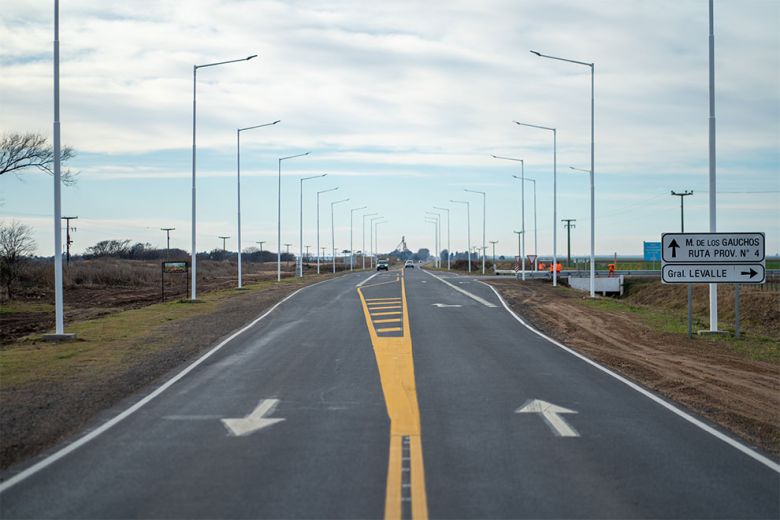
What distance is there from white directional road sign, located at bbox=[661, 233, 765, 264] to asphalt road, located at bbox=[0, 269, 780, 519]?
21.7 ft

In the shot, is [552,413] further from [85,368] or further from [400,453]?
[85,368]

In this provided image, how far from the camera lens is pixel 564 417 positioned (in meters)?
10.3

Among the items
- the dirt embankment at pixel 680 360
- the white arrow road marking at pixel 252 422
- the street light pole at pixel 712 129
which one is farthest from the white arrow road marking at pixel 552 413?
the street light pole at pixel 712 129

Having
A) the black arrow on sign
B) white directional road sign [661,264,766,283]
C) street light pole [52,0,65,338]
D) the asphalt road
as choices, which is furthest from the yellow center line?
street light pole [52,0,65,338]

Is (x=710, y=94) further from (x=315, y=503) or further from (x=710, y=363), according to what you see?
(x=315, y=503)

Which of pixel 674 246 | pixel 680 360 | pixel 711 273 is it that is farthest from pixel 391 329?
pixel 711 273

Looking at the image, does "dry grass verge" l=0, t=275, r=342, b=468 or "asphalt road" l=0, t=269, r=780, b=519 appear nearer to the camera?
"asphalt road" l=0, t=269, r=780, b=519

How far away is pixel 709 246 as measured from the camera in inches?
800

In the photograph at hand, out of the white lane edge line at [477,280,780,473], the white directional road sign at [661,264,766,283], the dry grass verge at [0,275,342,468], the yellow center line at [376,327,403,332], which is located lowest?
the white lane edge line at [477,280,780,473]

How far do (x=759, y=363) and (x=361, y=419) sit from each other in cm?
965

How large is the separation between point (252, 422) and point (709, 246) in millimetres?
14313

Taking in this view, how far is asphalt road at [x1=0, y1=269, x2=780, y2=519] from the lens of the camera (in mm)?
6703

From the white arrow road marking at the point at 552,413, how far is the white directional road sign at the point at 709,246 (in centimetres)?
1042

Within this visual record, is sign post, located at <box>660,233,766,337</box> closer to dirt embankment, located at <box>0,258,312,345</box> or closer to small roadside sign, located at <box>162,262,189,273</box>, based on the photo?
dirt embankment, located at <box>0,258,312,345</box>
